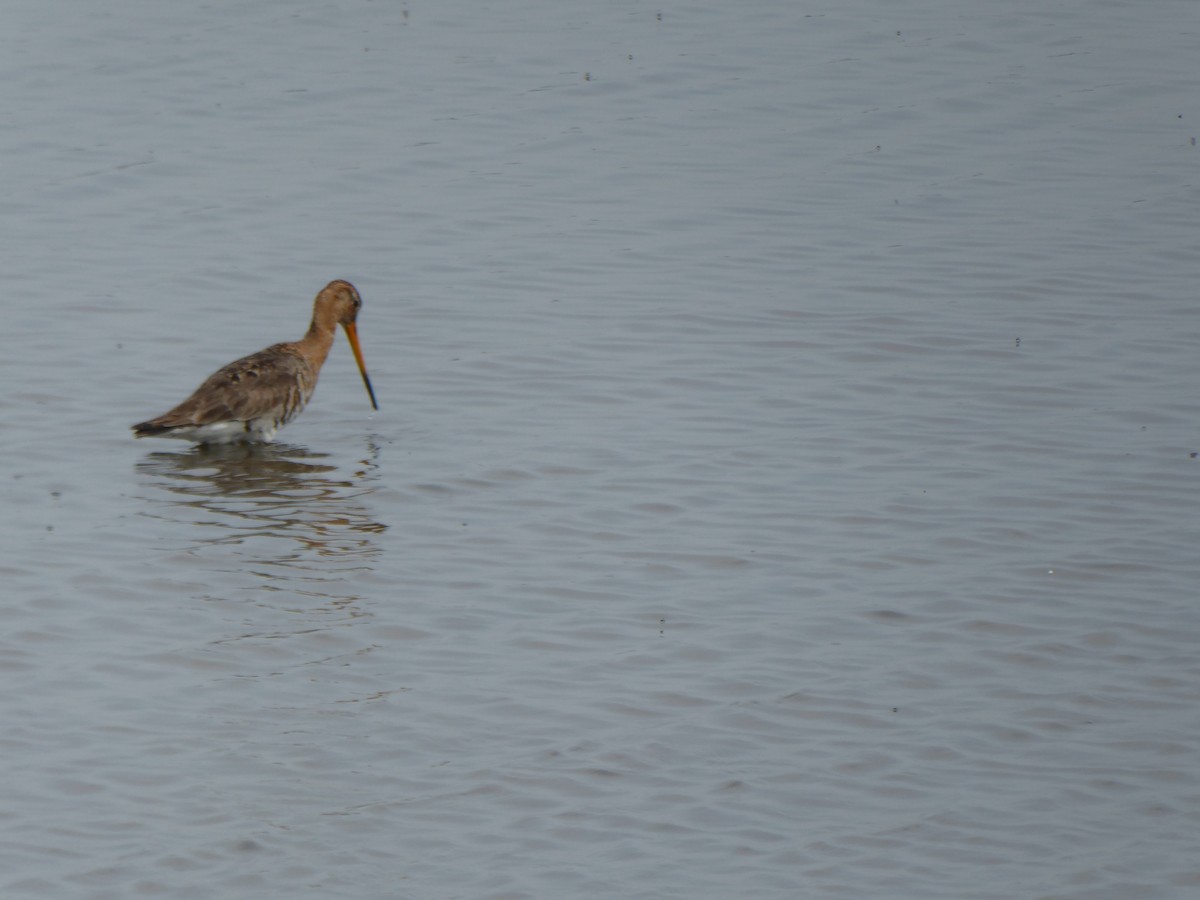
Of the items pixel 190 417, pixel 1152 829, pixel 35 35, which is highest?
pixel 35 35

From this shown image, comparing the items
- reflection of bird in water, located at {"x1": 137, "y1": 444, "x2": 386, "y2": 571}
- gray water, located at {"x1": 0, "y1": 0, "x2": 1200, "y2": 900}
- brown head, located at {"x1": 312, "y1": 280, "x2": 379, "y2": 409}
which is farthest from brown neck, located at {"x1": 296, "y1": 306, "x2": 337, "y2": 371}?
reflection of bird in water, located at {"x1": 137, "y1": 444, "x2": 386, "y2": 571}

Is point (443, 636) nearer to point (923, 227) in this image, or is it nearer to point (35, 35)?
point (923, 227)

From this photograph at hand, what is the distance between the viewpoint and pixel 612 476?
11.9 m

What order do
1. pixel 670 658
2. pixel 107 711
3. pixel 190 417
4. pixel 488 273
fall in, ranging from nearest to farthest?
pixel 107 711
pixel 670 658
pixel 190 417
pixel 488 273

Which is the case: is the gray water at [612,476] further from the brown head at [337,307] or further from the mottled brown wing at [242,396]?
the brown head at [337,307]

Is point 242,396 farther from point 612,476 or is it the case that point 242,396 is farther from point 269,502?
point 612,476

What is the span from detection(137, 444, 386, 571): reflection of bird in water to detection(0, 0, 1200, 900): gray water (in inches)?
1.5

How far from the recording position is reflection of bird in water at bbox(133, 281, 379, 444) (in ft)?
40.6

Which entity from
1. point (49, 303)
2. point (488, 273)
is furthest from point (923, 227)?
point (49, 303)

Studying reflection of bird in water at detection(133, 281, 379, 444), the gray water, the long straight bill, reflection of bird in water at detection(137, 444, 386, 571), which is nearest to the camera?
the gray water

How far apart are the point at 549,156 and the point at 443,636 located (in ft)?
35.2

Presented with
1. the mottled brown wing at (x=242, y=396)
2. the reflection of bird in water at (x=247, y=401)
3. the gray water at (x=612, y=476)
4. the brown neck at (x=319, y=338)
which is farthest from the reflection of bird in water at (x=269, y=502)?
the brown neck at (x=319, y=338)

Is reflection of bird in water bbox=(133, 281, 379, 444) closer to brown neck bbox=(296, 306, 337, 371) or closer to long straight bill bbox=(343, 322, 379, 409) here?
brown neck bbox=(296, 306, 337, 371)

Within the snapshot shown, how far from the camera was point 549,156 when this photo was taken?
64.3 feet
